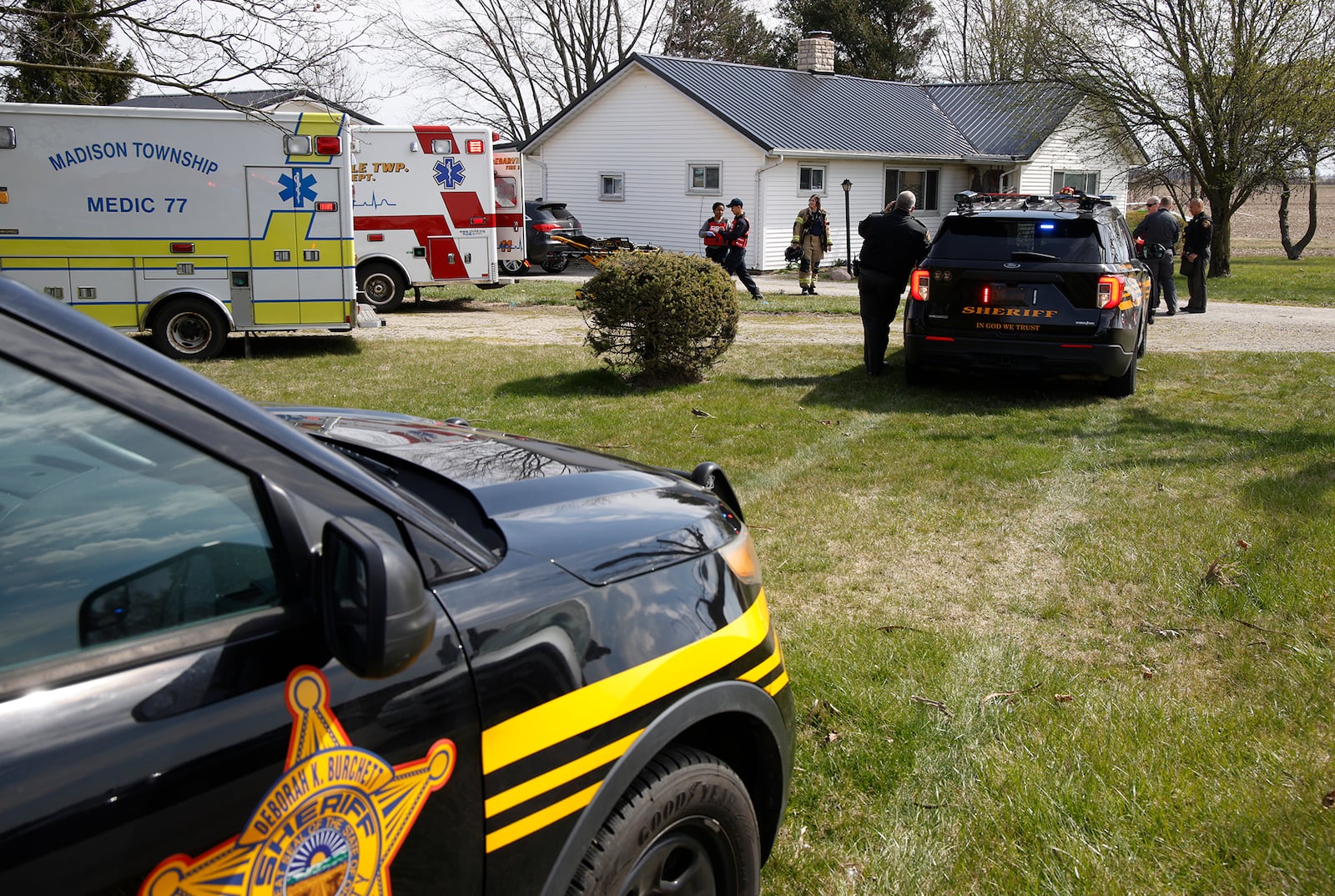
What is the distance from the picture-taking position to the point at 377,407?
9859mm

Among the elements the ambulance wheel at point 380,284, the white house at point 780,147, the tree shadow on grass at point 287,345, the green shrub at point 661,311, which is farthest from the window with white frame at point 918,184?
the green shrub at point 661,311

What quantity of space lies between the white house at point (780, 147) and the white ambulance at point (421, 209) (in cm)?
1007

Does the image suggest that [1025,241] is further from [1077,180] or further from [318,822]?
[1077,180]

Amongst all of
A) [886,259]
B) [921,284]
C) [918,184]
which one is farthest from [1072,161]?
[921,284]

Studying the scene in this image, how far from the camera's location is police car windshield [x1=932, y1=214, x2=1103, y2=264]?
9602mm

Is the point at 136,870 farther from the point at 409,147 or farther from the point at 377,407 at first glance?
the point at 409,147

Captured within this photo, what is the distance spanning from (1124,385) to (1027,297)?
1.46 metres

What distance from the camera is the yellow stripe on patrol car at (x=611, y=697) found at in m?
1.92

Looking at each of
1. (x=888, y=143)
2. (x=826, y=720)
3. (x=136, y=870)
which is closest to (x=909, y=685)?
(x=826, y=720)

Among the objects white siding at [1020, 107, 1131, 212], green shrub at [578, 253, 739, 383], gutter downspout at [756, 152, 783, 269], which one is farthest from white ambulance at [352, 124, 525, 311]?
white siding at [1020, 107, 1131, 212]

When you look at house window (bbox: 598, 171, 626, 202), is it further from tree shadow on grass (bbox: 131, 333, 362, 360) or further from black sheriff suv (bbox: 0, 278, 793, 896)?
black sheriff suv (bbox: 0, 278, 793, 896)

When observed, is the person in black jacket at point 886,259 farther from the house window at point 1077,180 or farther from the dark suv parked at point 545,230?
the house window at point 1077,180

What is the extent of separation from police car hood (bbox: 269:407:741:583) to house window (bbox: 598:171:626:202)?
28.2 meters

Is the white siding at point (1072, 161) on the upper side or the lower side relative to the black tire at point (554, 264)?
upper
